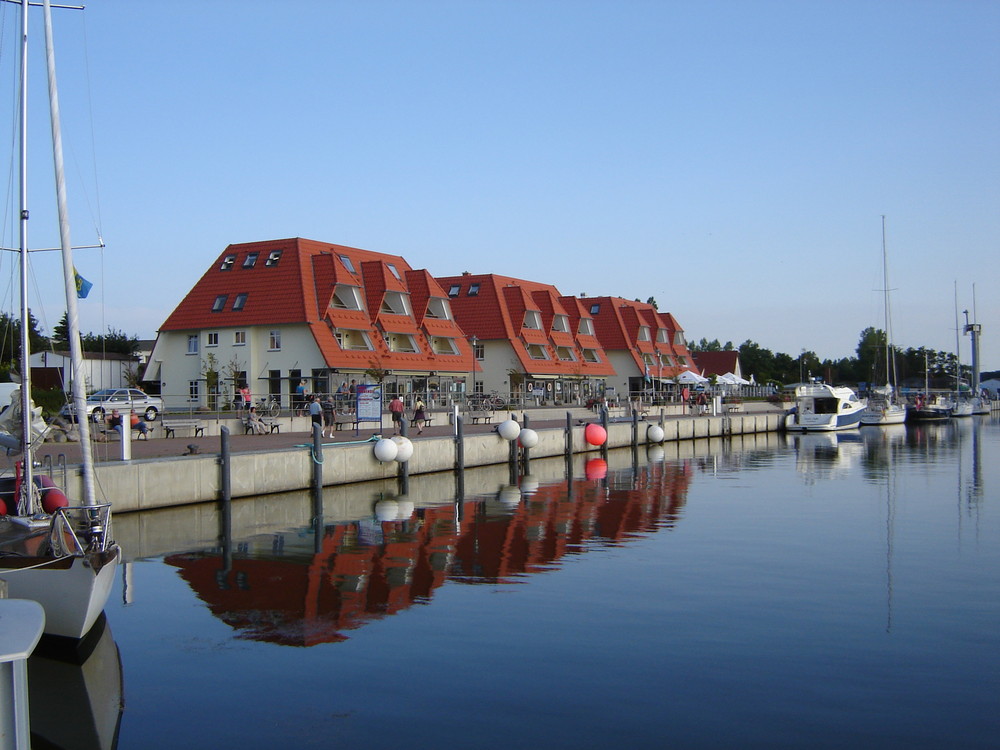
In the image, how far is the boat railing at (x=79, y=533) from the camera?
1098 centimetres

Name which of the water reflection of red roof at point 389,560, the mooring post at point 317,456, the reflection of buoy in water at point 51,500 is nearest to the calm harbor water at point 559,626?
the water reflection of red roof at point 389,560

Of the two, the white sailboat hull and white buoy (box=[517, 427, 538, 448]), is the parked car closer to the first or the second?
white buoy (box=[517, 427, 538, 448])

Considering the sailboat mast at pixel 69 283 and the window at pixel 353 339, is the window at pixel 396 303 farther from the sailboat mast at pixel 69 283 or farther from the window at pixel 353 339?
the sailboat mast at pixel 69 283

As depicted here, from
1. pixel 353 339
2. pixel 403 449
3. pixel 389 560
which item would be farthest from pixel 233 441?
pixel 353 339

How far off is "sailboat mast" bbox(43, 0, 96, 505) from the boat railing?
3.65 feet

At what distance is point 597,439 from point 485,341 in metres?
32.2

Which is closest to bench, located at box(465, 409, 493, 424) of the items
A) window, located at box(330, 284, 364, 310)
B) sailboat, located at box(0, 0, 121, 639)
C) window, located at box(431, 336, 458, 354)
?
window, located at box(330, 284, 364, 310)

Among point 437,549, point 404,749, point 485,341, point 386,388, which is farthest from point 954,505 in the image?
point 485,341

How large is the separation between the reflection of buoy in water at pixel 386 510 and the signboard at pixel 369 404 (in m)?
6.76

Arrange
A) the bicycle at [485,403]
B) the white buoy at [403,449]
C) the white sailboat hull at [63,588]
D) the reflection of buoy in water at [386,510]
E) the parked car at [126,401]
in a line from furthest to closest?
the bicycle at [485,403] < the parked car at [126,401] < the white buoy at [403,449] < the reflection of buoy in water at [386,510] < the white sailboat hull at [63,588]

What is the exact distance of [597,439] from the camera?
37.5 m

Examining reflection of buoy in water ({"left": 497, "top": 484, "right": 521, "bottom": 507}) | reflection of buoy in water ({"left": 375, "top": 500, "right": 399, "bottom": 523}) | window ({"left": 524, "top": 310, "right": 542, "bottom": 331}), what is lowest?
reflection of buoy in water ({"left": 497, "top": 484, "right": 521, "bottom": 507})

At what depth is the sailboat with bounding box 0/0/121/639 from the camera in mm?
10508

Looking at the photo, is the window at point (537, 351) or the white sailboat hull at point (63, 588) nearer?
the white sailboat hull at point (63, 588)
